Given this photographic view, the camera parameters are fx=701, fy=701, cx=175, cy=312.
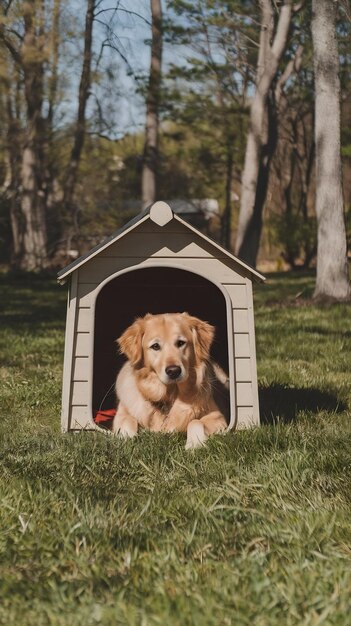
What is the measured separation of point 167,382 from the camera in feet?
13.9

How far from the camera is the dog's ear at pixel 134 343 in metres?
4.49

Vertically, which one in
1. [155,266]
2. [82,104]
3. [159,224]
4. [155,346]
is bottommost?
[155,346]

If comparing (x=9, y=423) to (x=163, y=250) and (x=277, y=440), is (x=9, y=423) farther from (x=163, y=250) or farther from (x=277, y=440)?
(x=277, y=440)

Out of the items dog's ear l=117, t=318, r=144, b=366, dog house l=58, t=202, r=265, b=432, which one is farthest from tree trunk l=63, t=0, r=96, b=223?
dog's ear l=117, t=318, r=144, b=366

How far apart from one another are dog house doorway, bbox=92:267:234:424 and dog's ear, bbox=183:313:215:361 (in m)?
1.18

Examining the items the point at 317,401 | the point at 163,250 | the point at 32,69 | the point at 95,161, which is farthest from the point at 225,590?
the point at 95,161

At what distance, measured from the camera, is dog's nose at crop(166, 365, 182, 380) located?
4195mm

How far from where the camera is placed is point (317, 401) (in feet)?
17.6

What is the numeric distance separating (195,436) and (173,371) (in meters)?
0.41

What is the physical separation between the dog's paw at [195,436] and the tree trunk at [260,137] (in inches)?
479

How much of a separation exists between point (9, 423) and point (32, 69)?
1964cm

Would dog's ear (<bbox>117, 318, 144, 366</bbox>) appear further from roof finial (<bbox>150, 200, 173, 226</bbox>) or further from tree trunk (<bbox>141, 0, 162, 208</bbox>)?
tree trunk (<bbox>141, 0, 162, 208</bbox>)

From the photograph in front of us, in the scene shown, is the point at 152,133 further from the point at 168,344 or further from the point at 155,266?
the point at 168,344

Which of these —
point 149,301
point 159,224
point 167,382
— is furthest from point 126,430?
point 149,301
